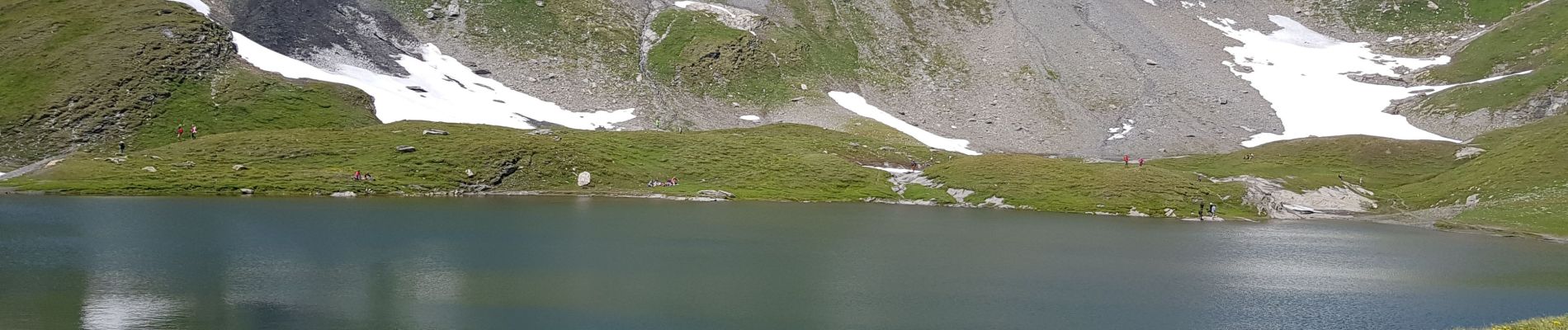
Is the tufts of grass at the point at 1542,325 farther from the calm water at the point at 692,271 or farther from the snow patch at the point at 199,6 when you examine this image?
the snow patch at the point at 199,6

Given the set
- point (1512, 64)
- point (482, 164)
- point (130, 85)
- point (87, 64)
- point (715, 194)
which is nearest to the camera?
point (482, 164)

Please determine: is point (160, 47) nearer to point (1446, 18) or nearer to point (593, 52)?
point (593, 52)

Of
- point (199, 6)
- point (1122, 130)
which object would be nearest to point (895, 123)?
point (1122, 130)

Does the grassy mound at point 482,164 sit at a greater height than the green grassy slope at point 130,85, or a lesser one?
lesser

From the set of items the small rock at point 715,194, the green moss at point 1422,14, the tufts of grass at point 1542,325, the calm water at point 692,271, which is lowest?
the calm water at point 692,271

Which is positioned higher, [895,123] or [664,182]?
[895,123]

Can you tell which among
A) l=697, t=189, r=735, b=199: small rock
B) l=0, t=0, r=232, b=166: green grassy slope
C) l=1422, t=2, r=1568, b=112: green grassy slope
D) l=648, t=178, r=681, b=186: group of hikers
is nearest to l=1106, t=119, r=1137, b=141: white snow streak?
l=1422, t=2, r=1568, b=112: green grassy slope

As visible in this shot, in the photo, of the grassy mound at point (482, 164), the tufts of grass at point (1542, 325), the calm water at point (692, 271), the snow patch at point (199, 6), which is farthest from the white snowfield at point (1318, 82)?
the snow patch at point (199, 6)

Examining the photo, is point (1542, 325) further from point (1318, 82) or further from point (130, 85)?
point (1318, 82)
